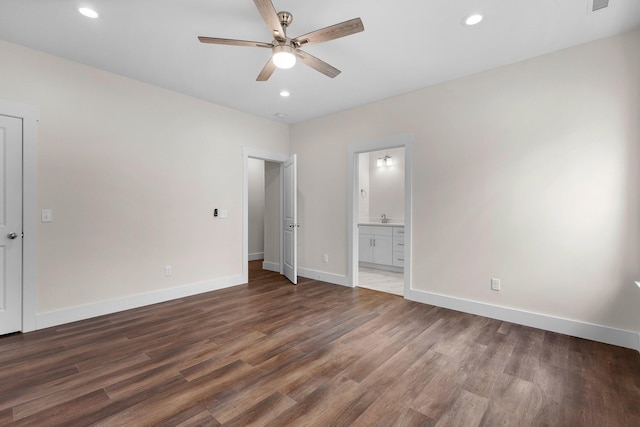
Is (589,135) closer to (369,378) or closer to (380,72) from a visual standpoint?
(380,72)

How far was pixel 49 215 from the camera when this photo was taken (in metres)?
2.99

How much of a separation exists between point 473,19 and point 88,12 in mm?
3111

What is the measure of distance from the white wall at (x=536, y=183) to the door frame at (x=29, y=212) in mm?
4051

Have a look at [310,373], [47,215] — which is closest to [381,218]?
[310,373]

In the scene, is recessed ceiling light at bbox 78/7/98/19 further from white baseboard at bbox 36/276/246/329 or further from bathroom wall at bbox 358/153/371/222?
bathroom wall at bbox 358/153/371/222

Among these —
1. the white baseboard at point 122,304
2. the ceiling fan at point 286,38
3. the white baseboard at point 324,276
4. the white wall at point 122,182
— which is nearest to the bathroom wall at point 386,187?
the white baseboard at point 324,276

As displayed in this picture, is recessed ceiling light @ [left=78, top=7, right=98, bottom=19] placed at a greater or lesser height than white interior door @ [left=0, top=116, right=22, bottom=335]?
greater

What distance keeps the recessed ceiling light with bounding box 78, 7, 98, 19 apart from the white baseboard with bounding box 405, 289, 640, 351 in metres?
4.31

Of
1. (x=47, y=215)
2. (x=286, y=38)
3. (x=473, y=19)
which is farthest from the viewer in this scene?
(x=47, y=215)

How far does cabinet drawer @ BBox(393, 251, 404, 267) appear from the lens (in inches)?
218

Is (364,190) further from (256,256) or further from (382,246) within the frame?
(256,256)

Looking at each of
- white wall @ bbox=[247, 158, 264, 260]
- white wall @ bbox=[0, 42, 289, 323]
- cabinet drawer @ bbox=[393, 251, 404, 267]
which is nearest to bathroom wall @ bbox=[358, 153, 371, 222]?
cabinet drawer @ bbox=[393, 251, 404, 267]

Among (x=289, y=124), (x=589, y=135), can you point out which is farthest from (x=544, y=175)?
(x=289, y=124)

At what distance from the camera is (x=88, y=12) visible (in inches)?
91.6
